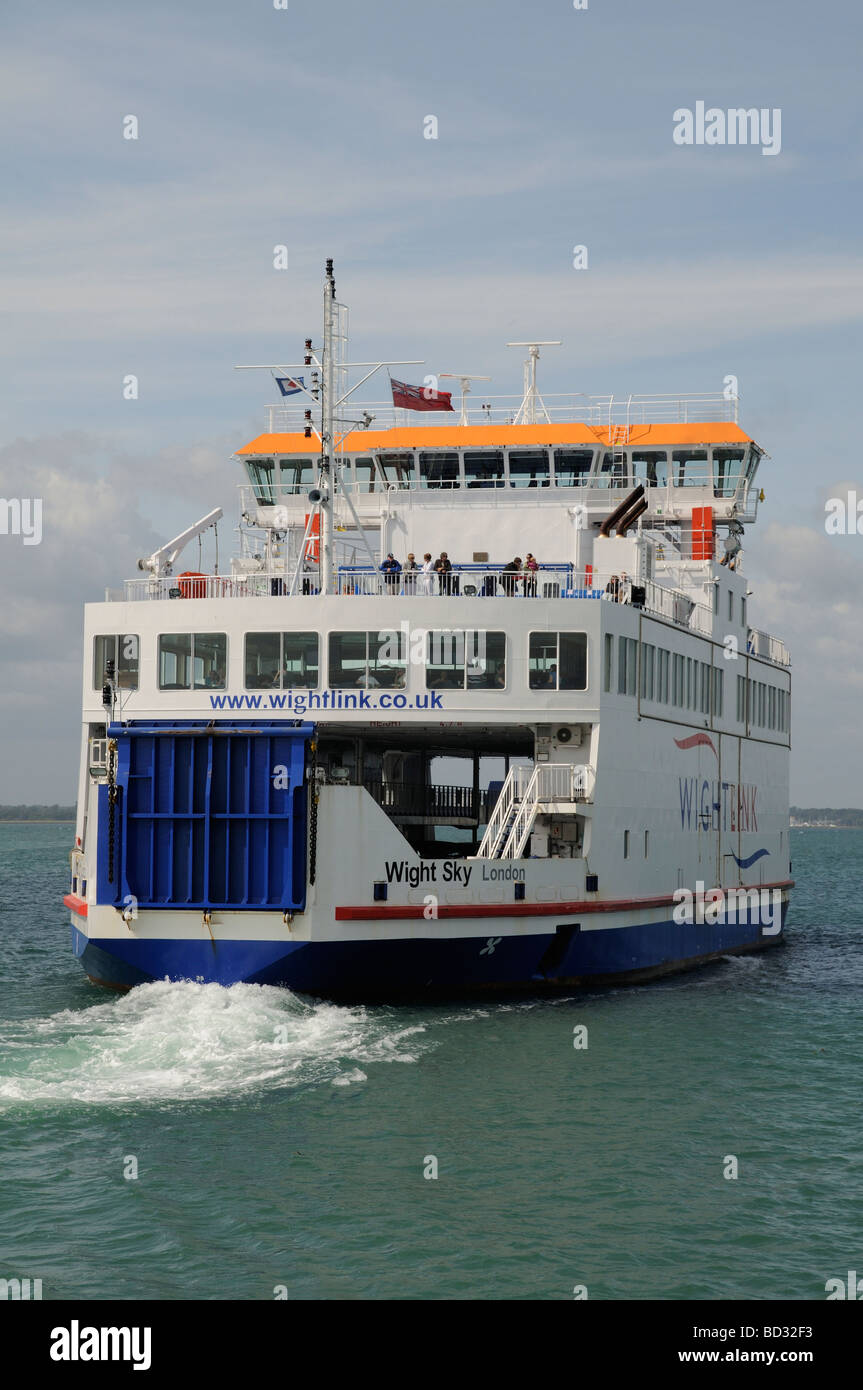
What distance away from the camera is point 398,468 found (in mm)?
34500

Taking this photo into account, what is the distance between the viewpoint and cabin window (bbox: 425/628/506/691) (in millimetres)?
24500

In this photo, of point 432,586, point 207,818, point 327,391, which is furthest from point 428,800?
point 207,818

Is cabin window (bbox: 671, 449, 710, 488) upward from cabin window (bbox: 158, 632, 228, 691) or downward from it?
upward

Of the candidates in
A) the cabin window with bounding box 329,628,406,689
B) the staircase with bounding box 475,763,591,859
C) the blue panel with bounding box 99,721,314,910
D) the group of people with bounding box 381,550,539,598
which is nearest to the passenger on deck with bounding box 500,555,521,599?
the group of people with bounding box 381,550,539,598

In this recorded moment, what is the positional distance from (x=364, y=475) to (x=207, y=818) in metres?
14.7

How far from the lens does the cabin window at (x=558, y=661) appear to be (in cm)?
2505

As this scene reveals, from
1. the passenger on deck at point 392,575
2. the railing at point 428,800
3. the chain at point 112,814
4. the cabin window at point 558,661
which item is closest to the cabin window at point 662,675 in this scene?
the cabin window at point 558,661

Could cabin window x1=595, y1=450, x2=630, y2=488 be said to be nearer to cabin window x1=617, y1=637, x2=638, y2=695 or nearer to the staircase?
cabin window x1=617, y1=637, x2=638, y2=695

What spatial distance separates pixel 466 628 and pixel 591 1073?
8.03 metres

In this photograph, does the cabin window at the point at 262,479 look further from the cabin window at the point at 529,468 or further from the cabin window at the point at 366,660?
the cabin window at the point at 366,660

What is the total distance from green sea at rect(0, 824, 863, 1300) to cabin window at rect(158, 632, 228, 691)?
5167 millimetres

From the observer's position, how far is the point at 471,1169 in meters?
15.4
